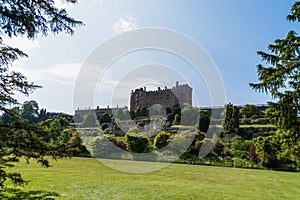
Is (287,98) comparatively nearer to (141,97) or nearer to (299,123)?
(299,123)

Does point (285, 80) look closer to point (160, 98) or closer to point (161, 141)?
point (161, 141)

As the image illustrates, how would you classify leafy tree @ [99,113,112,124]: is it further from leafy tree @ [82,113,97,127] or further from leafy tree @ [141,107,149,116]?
leafy tree @ [141,107,149,116]

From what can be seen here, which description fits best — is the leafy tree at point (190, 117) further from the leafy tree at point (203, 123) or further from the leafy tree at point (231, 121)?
the leafy tree at point (231, 121)

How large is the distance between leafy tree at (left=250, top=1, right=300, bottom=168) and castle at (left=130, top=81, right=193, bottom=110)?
3441 centimetres

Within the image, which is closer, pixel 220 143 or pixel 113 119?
pixel 220 143

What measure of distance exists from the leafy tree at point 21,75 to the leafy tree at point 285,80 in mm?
3483

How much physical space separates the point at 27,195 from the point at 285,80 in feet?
21.3

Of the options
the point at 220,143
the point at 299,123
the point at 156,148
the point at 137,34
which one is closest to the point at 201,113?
the point at 220,143

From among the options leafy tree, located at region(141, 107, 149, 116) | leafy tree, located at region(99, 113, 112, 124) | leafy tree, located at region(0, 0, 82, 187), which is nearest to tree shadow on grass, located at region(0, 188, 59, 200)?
leafy tree, located at region(0, 0, 82, 187)

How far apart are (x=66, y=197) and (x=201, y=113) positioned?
2627 centimetres

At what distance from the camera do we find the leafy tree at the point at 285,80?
4.53 meters

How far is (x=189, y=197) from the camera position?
7.10m

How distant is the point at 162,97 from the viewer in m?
41.6

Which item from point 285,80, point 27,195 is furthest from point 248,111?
point 27,195
